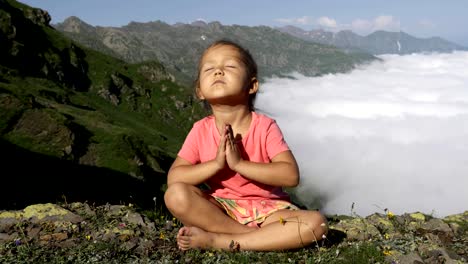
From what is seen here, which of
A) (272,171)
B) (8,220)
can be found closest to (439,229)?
(272,171)

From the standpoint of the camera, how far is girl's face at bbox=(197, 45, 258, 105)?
6.27 m

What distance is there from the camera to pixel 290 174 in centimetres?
608

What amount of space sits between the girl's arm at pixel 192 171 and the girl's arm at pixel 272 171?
39cm

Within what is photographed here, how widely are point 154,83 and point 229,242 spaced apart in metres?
198

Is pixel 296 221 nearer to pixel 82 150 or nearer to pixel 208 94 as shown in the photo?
pixel 208 94

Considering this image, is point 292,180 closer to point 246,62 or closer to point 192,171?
point 192,171

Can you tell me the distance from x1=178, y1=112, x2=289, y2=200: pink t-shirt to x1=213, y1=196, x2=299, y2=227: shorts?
0.09 m

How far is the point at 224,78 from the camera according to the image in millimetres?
6297

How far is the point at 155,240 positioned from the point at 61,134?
59891mm

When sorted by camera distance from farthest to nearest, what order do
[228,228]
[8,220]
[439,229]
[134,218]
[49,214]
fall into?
[439,229] < [134,218] < [49,214] < [8,220] < [228,228]

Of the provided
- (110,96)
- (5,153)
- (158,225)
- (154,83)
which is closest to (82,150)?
(5,153)

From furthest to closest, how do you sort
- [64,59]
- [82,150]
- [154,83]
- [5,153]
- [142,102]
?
[154,83] → [142,102] → [64,59] → [82,150] → [5,153]

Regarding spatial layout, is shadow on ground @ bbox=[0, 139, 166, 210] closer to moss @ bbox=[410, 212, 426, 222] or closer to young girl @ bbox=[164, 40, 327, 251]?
moss @ bbox=[410, 212, 426, 222]

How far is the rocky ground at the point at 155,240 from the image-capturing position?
6.15m
